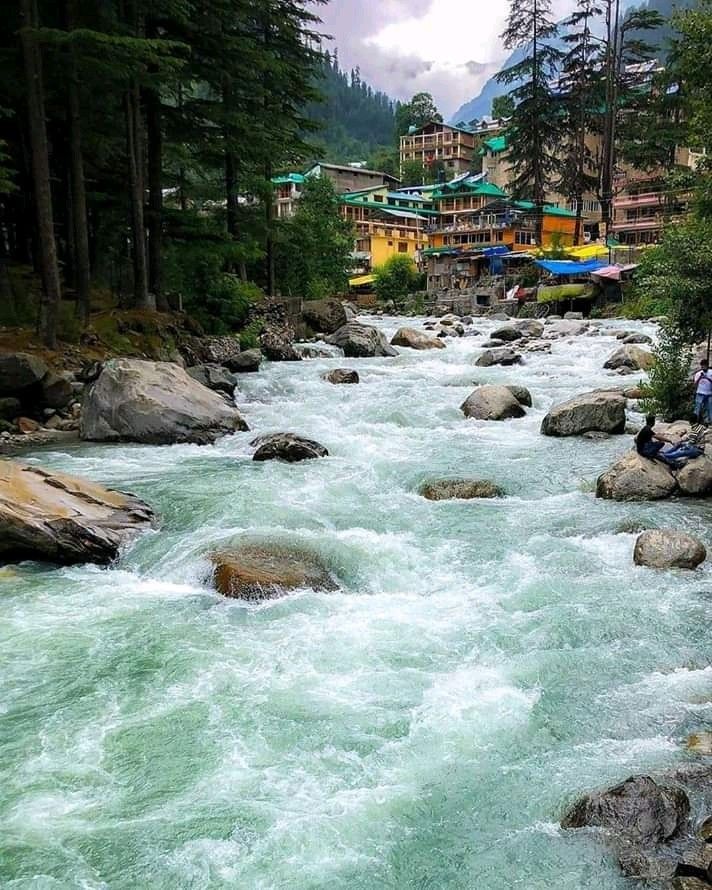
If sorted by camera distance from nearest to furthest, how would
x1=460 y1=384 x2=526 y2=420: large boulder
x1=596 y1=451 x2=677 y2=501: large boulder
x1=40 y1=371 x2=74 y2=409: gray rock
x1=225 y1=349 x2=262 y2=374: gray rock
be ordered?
x1=596 y1=451 x2=677 y2=501: large boulder → x1=40 y1=371 x2=74 y2=409: gray rock → x1=460 y1=384 x2=526 y2=420: large boulder → x1=225 y1=349 x2=262 y2=374: gray rock

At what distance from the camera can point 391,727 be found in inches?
256

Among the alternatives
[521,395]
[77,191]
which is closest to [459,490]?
[521,395]

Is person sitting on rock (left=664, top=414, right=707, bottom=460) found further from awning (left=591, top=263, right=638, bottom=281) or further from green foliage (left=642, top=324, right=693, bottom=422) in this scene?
awning (left=591, top=263, right=638, bottom=281)

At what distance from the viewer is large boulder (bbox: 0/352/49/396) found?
634 inches

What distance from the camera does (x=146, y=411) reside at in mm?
16078

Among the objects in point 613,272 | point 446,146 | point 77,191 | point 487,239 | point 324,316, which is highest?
point 446,146

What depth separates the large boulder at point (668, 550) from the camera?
9562 millimetres

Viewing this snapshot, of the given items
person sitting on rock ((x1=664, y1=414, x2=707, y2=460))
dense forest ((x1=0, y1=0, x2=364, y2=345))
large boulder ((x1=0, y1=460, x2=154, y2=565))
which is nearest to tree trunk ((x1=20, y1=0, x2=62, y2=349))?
dense forest ((x1=0, y1=0, x2=364, y2=345))

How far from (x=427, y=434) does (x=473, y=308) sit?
34.9 meters

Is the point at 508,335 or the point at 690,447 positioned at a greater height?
the point at 508,335

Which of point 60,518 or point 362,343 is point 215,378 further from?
point 60,518

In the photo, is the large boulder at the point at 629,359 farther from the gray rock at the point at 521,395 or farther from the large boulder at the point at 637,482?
the large boulder at the point at 637,482

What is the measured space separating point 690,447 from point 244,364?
14038 millimetres

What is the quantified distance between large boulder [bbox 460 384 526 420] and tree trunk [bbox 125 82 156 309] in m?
10.4
